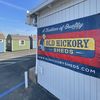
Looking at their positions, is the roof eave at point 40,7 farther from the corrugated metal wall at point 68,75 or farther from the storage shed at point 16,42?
the storage shed at point 16,42

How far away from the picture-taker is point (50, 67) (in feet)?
26.2

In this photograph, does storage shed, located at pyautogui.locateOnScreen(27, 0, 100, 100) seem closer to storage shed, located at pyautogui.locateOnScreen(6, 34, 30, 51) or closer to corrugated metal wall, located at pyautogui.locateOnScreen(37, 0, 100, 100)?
corrugated metal wall, located at pyautogui.locateOnScreen(37, 0, 100, 100)

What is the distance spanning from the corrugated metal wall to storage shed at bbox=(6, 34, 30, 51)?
3020cm

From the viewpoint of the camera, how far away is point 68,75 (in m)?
6.45

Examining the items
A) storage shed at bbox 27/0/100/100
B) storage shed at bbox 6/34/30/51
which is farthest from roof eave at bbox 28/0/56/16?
storage shed at bbox 6/34/30/51

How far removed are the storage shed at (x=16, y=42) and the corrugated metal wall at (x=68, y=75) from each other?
30.2 metres

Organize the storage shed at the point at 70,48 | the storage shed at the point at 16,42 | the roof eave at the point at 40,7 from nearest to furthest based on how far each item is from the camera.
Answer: the storage shed at the point at 70,48 → the roof eave at the point at 40,7 → the storage shed at the point at 16,42

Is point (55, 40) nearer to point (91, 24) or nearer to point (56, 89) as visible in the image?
point (56, 89)

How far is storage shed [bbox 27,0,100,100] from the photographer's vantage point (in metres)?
5.13

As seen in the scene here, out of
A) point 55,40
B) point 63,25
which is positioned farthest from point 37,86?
point 63,25

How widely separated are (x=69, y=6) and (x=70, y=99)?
311 centimetres

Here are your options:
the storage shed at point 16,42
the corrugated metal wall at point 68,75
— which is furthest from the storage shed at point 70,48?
the storage shed at point 16,42

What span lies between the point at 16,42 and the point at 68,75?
111ft

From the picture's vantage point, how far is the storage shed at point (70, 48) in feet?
16.8
